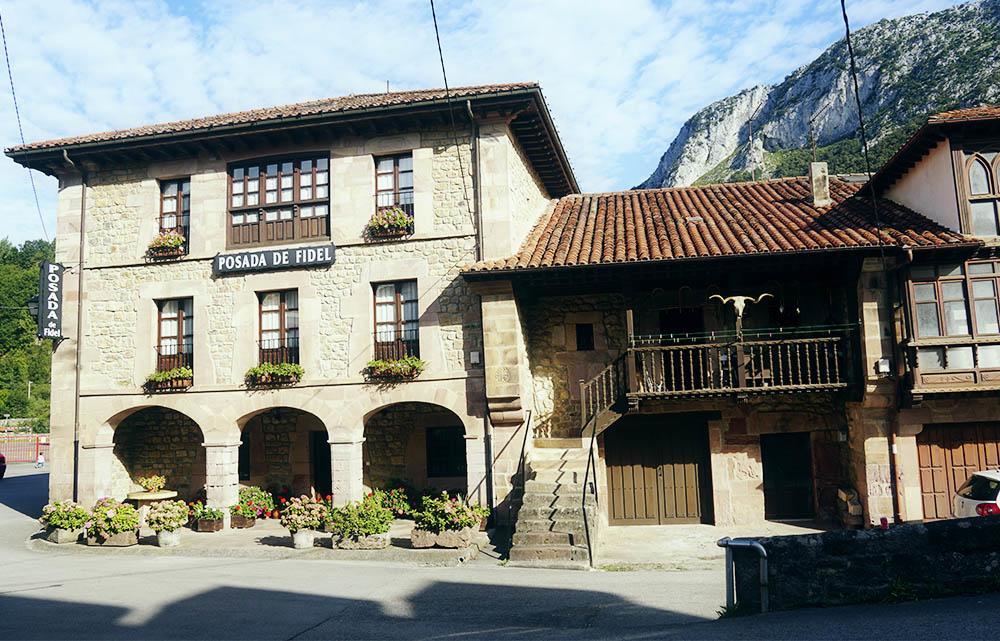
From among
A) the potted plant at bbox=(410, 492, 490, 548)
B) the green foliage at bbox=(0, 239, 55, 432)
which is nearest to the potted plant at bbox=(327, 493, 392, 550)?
the potted plant at bbox=(410, 492, 490, 548)

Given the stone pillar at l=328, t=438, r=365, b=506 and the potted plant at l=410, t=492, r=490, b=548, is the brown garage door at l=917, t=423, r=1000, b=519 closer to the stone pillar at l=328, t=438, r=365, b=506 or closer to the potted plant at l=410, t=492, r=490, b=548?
the potted plant at l=410, t=492, r=490, b=548

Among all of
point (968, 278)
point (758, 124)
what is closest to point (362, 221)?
point (968, 278)

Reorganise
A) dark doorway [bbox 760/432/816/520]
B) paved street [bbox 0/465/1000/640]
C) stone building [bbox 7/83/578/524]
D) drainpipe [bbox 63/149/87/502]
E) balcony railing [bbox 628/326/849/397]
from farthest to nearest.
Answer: drainpipe [bbox 63/149/87/502] → dark doorway [bbox 760/432/816/520] → stone building [bbox 7/83/578/524] → balcony railing [bbox 628/326/849/397] → paved street [bbox 0/465/1000/640]

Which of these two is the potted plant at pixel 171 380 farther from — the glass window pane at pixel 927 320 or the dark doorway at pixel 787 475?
the glass window pane at pixel 927 320

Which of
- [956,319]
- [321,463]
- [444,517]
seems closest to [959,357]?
[956,319]

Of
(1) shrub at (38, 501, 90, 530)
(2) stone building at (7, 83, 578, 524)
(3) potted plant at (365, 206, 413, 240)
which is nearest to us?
(1) shrub at (38, 501, 90, 530)

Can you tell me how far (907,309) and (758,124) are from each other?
277ft

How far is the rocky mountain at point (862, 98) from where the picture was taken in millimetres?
55375

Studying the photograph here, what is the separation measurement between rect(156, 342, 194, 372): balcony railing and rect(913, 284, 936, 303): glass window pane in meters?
14.9

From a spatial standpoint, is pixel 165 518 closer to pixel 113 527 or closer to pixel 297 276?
pixel 113 527

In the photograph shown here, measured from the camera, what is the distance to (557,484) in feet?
42.4

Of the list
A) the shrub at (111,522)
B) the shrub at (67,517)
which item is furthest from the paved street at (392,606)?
the shrub at (67,517)

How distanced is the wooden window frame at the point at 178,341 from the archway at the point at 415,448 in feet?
14.3

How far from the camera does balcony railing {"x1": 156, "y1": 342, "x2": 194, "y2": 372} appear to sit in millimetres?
15891
